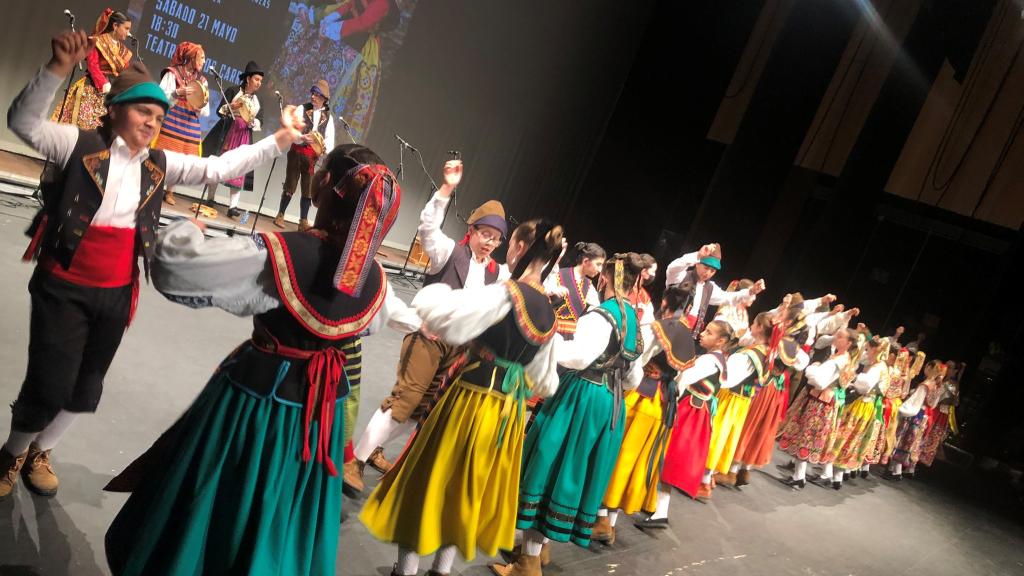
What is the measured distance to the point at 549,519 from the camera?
114 inches

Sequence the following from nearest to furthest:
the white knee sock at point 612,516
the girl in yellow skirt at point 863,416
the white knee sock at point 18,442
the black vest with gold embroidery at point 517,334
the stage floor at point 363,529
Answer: the white knee sock at point 18,442
the stage floor at point 363,529
the black vest with gold embroidery at point 517,334
the white knee sock at point 612,516
the girl in yellow skirt at point 863,416

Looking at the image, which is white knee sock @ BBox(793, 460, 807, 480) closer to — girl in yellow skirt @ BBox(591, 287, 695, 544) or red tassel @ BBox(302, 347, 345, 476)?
girl in yellow skirt @ BBox(591, 287, 695, 544)

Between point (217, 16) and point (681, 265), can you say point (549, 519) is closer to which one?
point (681, 265)

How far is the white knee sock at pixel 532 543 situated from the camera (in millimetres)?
2857

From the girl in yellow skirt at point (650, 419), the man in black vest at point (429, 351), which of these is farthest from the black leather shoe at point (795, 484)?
the man in black vest at point (429, 351)

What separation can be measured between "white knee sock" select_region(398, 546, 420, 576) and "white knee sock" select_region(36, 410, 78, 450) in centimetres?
107

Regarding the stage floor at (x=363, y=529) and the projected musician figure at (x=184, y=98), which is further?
the projected musician figure at (x=184, y=98)

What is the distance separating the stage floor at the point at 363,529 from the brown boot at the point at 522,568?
0.21 ft

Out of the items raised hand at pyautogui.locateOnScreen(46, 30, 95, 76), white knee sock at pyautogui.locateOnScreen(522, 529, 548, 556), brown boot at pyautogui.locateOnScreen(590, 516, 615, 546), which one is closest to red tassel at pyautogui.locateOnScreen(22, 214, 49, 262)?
raised hand at pyautogui.locateOnScreen(46, 30, 95, 76)

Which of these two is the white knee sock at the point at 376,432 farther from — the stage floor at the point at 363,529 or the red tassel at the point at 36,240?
the red tassel at the point at 36,240

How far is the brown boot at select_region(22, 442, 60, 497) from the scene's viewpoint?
7.34 ft

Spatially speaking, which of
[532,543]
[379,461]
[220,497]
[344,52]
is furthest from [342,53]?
[220,497]

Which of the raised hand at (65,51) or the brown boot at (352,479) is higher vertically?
the raised hand at (65,51)

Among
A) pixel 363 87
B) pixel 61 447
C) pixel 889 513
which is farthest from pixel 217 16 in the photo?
pixel 889 513
